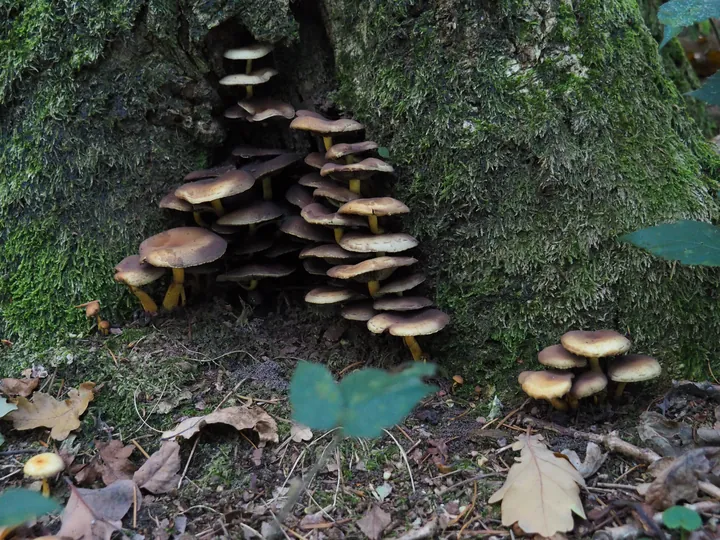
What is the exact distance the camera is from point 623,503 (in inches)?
94.1

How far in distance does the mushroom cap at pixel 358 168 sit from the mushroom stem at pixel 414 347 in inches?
42.6

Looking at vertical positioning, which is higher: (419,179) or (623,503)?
(419,179)

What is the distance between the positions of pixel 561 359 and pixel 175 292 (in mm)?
2592

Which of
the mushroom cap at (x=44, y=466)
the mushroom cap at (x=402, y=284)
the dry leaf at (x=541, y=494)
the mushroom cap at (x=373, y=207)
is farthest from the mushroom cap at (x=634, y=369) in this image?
the mushroom cap at (x=44, y=466)

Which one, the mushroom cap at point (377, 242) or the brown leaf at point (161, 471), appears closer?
the brown leaf at point (161, 471)

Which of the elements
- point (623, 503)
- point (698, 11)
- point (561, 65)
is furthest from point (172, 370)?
point (698, 11)

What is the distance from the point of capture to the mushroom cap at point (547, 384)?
9.29 ft

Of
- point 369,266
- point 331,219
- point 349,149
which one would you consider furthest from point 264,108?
point 369,266

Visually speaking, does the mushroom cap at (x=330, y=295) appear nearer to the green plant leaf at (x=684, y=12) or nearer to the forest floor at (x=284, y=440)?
the forest floor at (x=284, y=440)

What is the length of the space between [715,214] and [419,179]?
5.89 ft

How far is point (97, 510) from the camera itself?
2.57 metres

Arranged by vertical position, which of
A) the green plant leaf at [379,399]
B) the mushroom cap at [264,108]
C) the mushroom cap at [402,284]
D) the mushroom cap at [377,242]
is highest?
the mushroom cap at [264,108]

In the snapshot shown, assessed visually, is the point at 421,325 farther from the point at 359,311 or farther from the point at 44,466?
the point at 44,466

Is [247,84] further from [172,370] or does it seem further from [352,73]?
[172,370]
